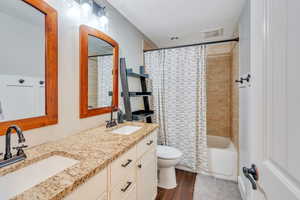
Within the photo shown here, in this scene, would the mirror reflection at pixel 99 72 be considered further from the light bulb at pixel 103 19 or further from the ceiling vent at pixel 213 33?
the ceiling vent at pixel 213 33

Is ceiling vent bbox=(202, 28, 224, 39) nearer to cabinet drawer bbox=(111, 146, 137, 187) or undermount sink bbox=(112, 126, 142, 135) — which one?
undermount sink bbox=(112, 126, 142, 135)

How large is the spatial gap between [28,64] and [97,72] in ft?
2.14

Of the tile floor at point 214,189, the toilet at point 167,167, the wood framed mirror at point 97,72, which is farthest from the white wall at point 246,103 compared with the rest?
the wood framed mirror at point 97,72

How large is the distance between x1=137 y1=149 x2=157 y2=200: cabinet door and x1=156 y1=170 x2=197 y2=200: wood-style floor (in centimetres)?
25

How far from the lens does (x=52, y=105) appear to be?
3.58ft

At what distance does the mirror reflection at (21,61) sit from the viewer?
0.84 metres

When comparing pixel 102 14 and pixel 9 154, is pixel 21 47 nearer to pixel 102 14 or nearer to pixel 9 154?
pixel 9 154

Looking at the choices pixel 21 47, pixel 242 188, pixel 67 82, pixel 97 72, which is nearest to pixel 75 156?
pixel 67 82

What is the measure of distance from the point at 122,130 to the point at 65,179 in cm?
98

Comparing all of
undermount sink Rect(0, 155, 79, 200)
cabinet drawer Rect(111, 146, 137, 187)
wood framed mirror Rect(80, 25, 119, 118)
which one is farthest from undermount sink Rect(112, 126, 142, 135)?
undermount sink Rect(0, 155, 79, 200)

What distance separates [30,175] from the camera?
781mm

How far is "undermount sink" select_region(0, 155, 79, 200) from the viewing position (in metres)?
0.68

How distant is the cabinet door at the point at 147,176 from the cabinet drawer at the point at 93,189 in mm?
468

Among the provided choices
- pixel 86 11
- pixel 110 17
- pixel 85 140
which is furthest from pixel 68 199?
pixel 110 17
